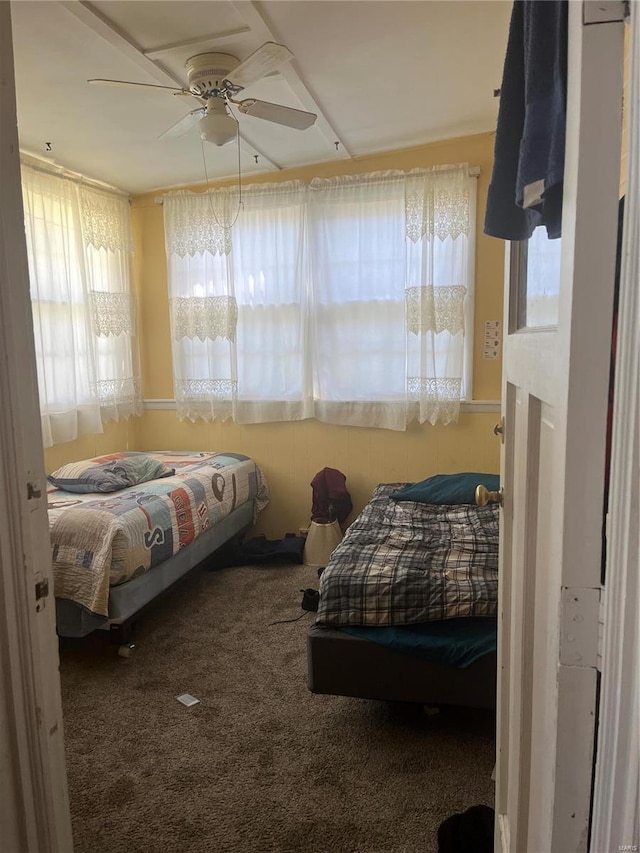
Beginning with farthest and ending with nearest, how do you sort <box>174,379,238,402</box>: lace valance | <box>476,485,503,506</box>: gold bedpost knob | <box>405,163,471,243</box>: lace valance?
1. <box>174,379,238,402</box>: lace valance
2. <box>405,163,471,243</box>: lace valance
3. <box>476,485,503,506</box>: gold bedpost knob

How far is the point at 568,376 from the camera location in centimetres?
64

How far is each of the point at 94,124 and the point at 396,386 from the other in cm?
229

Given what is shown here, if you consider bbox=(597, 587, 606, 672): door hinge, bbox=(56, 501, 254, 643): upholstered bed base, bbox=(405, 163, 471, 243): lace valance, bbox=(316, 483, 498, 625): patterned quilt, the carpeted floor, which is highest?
bbox=(405, 163, 471, 243): lace valance

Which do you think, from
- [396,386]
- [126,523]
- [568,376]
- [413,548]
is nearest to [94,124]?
[126,523]

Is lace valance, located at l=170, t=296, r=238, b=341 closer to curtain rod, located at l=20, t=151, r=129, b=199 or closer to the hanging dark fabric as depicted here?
curtain rod, located at l=20, t=151, r=129, b=199

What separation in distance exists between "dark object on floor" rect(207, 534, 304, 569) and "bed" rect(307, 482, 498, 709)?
1574 millimetres

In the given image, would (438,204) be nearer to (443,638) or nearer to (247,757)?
(443,638)

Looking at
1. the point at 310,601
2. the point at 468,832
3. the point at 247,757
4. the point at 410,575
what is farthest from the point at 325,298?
the point at 468,832

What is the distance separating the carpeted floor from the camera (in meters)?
1.70

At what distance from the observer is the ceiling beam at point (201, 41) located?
2209 mm

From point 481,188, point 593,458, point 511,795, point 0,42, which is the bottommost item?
point 511,795

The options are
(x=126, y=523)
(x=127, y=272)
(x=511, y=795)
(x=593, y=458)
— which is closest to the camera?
(x=593, y=458)

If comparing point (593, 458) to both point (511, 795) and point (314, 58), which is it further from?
point (314, 58)

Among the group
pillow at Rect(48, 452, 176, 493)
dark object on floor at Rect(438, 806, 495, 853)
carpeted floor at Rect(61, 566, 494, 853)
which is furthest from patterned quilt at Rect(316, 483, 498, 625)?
pillow at Rect(48, 452, 176, 493)
